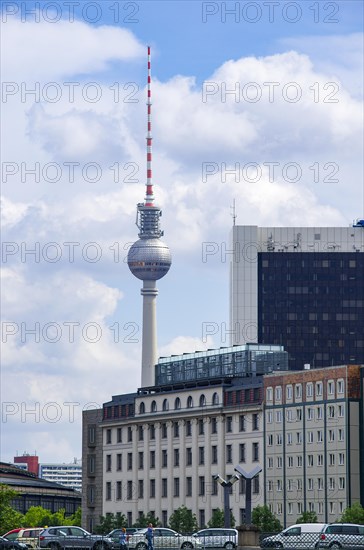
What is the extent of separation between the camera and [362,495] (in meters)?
192

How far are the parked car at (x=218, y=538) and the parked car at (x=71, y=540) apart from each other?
9.15 m

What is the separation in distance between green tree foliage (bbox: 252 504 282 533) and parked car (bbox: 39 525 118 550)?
219 ft

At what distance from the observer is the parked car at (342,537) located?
11706cm

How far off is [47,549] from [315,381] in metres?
87.1

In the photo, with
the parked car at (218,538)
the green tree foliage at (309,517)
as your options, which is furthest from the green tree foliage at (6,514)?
the parked car at (218,538)

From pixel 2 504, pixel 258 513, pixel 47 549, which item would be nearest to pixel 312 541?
pixel 47 549

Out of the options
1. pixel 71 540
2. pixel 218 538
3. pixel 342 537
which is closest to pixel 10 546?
pixel 71 540

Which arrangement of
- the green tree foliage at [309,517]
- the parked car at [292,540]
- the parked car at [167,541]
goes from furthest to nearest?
the green tree foliage at [309,517] → the parked car at [167,541] → the parked car at [292,540]

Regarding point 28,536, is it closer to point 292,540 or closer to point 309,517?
point 292,540

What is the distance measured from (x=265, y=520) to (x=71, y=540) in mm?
74114

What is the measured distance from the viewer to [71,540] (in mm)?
121375

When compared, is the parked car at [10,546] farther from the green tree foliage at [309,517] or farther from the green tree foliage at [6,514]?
the green tree foliage at [309,517]

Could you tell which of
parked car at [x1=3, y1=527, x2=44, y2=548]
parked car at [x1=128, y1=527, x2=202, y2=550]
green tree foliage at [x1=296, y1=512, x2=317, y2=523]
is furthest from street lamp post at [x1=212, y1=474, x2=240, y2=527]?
green tree foliage at [x1=296, y1=512, x2=317, y2=523]

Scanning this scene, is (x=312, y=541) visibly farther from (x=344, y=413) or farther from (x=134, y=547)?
(x=344, y=413)
